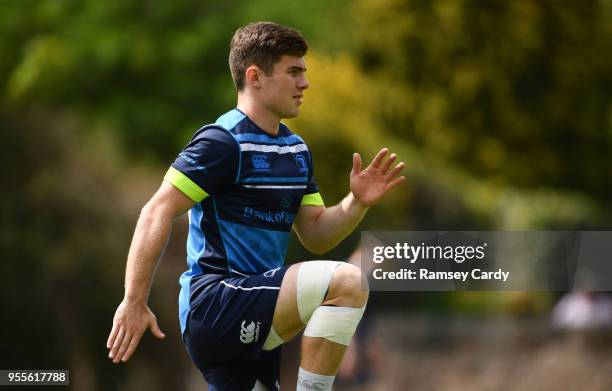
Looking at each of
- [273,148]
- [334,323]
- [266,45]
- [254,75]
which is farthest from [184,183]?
[334,323]

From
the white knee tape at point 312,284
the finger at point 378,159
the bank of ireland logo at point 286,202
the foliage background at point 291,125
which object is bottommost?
the white knee tape at point 312,284

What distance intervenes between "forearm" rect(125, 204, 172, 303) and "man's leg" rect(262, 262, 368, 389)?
1.95 feet

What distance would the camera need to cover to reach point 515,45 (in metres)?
20.8

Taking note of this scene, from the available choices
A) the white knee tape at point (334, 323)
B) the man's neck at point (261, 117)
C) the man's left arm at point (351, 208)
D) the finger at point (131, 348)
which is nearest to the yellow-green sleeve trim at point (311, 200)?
the man's left arm at point (351, 208)

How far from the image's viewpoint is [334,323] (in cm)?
483

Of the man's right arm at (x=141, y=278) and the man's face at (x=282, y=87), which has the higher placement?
the man's face at (x=282, y=87)

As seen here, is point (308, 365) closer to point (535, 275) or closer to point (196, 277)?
point (196, 277)

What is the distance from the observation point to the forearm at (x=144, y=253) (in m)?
4.81

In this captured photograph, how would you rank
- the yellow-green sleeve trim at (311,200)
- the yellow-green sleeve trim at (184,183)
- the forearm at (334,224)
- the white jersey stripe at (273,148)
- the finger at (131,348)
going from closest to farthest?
1. the finger at (131,348)
2. the yellow-green sleeve trim at (184,183)
3. the white jersey stripe at (273,148)
4. the forearm at (334,224)
5. the yellow-green sleeve trim at (311,200)

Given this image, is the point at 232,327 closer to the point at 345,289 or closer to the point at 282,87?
the point at 345,289

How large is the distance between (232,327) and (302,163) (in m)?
0.85

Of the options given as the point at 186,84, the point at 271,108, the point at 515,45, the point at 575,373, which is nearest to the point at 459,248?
the point at 271,108

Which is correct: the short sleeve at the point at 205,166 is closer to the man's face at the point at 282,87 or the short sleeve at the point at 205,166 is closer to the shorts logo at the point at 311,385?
the man's face at the point at 282,87

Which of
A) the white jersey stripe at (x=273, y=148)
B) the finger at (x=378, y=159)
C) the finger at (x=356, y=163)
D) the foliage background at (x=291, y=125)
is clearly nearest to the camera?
the white jersey stripe at (x=273, y=148)
